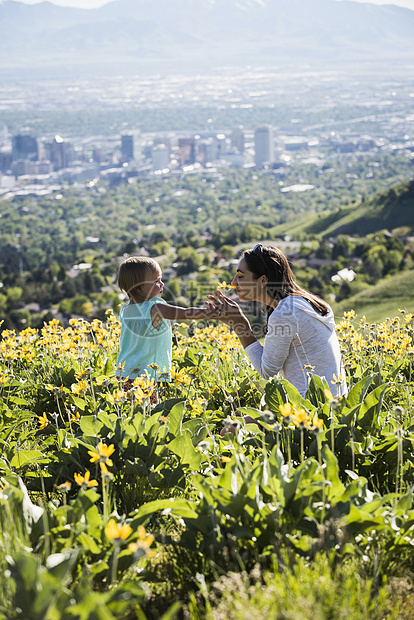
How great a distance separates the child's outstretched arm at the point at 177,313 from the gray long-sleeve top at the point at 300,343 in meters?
0.37

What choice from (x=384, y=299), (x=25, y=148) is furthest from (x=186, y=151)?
(x=384, y=299)

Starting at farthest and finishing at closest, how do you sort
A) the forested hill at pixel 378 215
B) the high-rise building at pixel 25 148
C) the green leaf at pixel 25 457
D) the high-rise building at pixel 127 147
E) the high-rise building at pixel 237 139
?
the high-rise building at pixel 237 139, the high-rise building at pixel 127 147, the high-rise building at pixel 25 148, the forested hill at pixel 378 215, the green leaf at pixel 25 457

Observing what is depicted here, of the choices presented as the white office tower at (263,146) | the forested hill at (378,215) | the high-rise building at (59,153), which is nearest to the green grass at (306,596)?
the forested hill at (378,215)

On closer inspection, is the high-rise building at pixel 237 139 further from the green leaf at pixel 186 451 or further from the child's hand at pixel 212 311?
the green leaf at pixel 186 451

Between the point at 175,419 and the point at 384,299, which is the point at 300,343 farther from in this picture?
the point at 384,299

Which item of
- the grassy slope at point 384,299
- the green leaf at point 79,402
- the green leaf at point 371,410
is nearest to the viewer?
the green leaf at point 371,410

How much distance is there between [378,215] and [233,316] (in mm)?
72729

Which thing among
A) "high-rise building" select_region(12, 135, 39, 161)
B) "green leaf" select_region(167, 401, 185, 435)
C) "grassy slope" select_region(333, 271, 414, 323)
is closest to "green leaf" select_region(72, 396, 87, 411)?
"green leaf" select_region(167, 401, 185, 435)

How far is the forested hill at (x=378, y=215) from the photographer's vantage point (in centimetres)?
6846

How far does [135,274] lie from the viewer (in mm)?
3197

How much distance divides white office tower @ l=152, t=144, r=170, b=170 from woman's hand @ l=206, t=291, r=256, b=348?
18316 centimetres

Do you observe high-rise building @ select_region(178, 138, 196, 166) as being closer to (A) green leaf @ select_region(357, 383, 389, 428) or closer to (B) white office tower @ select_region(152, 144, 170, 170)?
(B) white office tower @ select_region(152, 144, 170, 170)

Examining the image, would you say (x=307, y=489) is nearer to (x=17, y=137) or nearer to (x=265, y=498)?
(x=265, y=498)

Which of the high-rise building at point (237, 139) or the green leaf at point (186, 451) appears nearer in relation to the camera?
the green leaf at point (186, 451)
